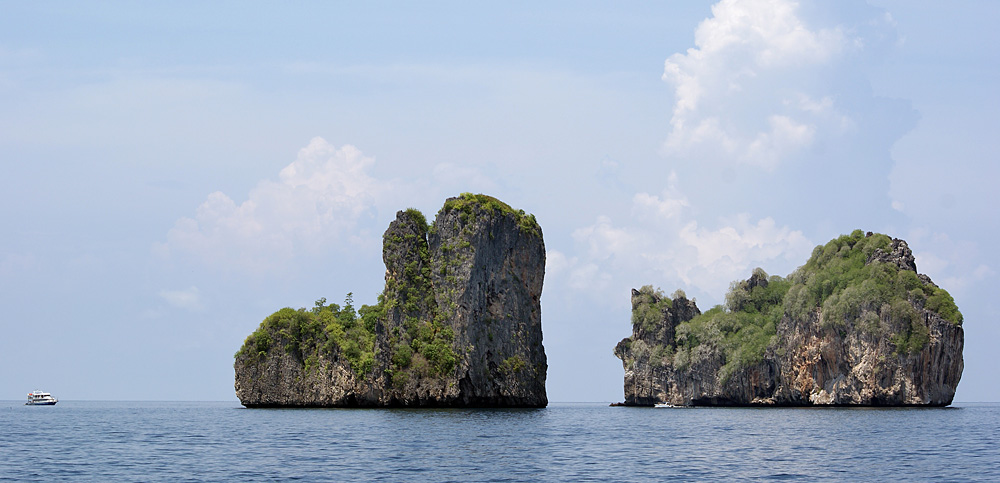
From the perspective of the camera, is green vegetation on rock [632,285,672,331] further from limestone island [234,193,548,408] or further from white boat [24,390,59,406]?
white boat [24,390,59,406]

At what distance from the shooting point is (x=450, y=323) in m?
125

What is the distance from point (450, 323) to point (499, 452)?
67633mm

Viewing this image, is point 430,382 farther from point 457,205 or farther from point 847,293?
point 847,293

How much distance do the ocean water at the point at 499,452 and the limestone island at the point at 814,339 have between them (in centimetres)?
4962

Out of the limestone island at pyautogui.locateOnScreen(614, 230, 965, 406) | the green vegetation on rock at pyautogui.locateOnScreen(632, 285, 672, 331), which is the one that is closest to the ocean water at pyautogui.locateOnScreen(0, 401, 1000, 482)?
the limestone island at pyautogui.locateOnScreen(614, 230, 965, 406)

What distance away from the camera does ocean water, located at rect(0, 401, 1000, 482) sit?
46.8m

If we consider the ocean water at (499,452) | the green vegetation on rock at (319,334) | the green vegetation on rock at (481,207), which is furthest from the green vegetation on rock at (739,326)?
the ocean water at (499,452)

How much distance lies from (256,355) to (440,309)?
3495 cm

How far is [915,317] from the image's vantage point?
136 meters

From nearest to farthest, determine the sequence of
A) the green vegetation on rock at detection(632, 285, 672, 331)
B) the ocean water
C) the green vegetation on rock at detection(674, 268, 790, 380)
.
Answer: the ocean water
the green vegetation on rock at detection(674, 268, 790, 380)
the green vegetation on rock at detection(632, 285, 672, 331)

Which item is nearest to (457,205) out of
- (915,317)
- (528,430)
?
(528,430)

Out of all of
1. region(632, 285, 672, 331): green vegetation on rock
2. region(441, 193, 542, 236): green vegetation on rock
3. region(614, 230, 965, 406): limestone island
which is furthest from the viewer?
region(632, 285, 672, 331): green vegetation on rock

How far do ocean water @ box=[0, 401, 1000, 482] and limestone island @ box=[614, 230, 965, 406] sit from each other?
49.6 metres

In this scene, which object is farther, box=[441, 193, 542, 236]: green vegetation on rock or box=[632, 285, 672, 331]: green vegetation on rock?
box=[632, 285, 672, 331]: green vegetation on rock
